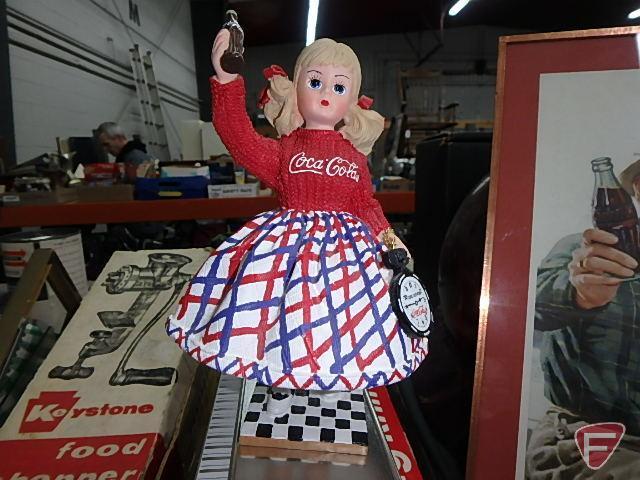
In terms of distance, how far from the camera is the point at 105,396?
1.90ft

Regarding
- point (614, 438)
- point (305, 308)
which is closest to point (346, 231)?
point (305, 308)

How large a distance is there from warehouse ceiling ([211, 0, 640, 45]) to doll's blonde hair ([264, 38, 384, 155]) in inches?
158

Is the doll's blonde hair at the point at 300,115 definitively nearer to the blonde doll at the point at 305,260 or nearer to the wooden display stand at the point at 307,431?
the blonde doll at the point at 305,260

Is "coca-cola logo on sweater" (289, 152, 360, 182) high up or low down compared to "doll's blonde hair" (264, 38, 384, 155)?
down

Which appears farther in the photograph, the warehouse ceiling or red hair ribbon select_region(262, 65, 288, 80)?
the warehouse ceiling

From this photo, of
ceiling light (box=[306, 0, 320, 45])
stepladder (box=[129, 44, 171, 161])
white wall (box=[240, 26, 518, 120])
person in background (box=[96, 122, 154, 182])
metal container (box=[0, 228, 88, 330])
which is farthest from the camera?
white wall (box=[240, 26, 518, 120])

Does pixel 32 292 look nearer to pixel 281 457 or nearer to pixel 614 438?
pixel 281 457

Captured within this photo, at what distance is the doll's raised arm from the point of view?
1.63ft

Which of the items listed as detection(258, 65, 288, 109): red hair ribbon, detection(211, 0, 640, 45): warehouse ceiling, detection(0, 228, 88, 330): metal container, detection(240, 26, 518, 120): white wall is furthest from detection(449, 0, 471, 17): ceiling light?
detection(258, 65, 288, 109): red hair ribbon

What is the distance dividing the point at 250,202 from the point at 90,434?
0.91 metres

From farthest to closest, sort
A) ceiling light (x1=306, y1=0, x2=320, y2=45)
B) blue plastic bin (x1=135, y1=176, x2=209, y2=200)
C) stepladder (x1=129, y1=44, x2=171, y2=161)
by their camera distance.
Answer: ceiling light (x1=306, y1=0, x2=320, y2=45) → stepladder (x1=129, y1=44, x2=171, y2=161) → blue plastic bin (x1=135, y1=176, x2=209, y2=200)

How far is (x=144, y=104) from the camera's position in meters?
3.28

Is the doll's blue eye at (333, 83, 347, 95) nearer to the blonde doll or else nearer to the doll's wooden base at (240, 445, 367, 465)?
the blonde doll

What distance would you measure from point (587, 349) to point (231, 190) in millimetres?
1104
